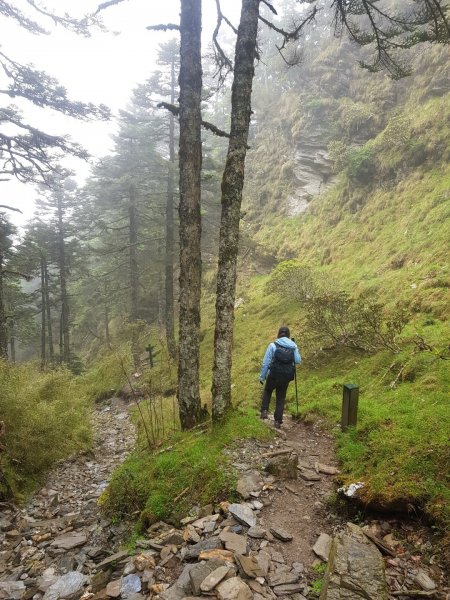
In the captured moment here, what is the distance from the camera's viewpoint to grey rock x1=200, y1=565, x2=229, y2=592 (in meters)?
3.10

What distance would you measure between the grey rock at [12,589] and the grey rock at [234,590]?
2.64 meters

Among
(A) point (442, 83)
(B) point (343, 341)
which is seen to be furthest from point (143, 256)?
(A) point (442, 83)

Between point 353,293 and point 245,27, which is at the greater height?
point 245,27

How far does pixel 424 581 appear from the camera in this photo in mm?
3123

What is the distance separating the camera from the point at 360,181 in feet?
66.1

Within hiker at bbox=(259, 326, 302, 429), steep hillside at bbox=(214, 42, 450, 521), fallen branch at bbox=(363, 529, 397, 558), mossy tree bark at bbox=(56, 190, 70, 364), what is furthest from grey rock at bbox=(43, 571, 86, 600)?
mossy tree bark at bbox=(56, 190, 70, 364)

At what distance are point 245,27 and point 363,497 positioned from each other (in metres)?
7.27

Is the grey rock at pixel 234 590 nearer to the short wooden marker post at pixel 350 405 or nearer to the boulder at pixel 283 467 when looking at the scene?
the boulder at pixel 283 467

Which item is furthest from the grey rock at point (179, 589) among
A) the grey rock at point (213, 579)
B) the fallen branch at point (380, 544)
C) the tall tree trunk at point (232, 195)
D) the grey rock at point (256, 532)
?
the tall tree trunk at point (232, 195)

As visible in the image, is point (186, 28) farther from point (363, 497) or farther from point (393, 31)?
point (363, 497)

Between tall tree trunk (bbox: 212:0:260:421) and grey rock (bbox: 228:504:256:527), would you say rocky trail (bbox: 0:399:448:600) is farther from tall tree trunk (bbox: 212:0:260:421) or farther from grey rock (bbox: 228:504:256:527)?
tall tree trunk (bbox: 212:0:260:421)

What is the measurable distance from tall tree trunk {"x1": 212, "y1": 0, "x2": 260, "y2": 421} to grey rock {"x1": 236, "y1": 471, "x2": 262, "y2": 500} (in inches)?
51.1

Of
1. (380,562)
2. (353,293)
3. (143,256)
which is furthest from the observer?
(143,256)

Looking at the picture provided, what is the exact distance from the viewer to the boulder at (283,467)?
516 centimetres
